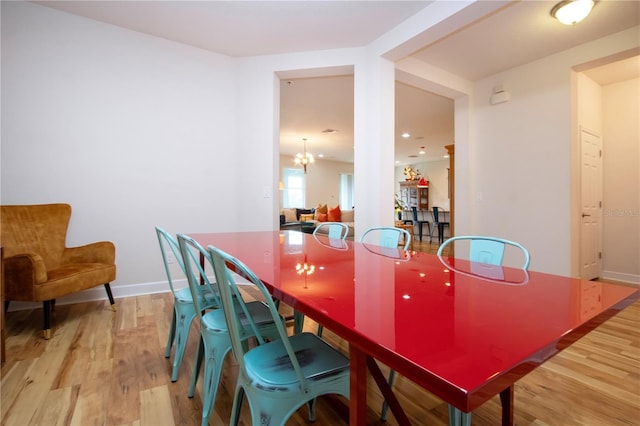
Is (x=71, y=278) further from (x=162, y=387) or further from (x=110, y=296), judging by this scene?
(x=162, y=387)

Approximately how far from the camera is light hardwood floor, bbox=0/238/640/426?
1315 mm

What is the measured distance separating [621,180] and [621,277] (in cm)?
123

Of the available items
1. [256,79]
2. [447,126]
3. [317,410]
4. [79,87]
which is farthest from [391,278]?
[447,126]

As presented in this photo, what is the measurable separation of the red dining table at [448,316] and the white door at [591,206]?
3445 mm

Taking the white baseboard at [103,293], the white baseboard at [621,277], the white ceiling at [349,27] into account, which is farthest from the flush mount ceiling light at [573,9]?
the white baseboard at [103,293]

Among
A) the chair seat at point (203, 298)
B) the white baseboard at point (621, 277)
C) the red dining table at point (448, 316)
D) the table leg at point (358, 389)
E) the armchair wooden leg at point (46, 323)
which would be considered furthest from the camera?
the white baseboard at point (621, 277)

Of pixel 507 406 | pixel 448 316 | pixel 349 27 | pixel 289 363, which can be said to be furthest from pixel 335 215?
pixel 448 316

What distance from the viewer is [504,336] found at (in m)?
0.56

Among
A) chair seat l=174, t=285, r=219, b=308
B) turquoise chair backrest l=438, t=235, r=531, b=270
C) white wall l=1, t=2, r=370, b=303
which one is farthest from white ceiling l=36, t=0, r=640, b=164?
chair seat l=174, t=285, r=219, b=308

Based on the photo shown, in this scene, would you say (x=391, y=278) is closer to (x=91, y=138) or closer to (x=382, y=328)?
(x=382, y=328)

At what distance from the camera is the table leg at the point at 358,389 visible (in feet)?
2.15

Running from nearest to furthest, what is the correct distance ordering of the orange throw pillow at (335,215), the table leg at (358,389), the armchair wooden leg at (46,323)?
1. the table leg at (358,389)
2. the armchair wooden leg at (46,323)
3. the orange throw pillow at (335,215)

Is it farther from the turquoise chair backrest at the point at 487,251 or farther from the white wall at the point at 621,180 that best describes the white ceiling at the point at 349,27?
the turquoise chair backrest at the point at 487,251

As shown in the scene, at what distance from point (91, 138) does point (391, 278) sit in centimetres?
320
